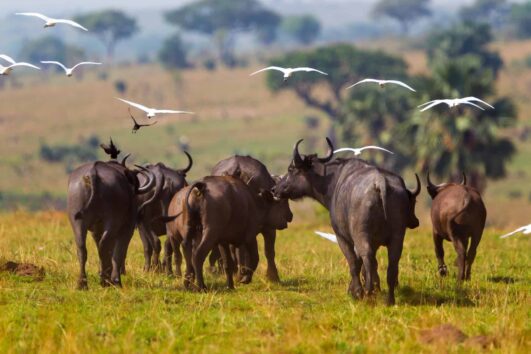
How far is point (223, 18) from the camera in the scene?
5689 inches

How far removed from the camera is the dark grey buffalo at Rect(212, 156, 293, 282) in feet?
52.5

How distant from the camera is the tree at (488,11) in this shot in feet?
546

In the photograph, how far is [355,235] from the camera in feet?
43.5

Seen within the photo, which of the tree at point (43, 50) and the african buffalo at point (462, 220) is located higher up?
the tree at point (43, 50)

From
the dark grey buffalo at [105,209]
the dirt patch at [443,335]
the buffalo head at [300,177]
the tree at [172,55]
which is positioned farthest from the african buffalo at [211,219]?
the tree at [172,55]

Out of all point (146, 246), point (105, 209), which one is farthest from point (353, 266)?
point (146, 246)

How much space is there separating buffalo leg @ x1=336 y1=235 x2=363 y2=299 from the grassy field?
0.54ft

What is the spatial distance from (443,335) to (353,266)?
10.2ft

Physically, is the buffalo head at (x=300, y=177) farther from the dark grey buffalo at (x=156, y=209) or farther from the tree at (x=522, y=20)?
the tree at (x=522, y=20)

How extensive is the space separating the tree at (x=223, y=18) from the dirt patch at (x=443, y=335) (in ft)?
Result: 433

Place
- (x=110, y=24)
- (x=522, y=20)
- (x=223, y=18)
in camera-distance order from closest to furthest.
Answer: (x=522, y=20)
(x=223, y=18)
(x=110, y=24)

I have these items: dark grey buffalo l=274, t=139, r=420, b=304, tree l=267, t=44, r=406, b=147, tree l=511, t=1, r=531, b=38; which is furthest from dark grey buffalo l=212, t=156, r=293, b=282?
tree l=511, t=1, r=531, b=38

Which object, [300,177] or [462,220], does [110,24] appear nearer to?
[462,220]

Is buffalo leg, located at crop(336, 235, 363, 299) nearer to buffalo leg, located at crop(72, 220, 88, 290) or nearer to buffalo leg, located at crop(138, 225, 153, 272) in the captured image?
buffalo leg, located at crop(72, 220, 88, 290)
